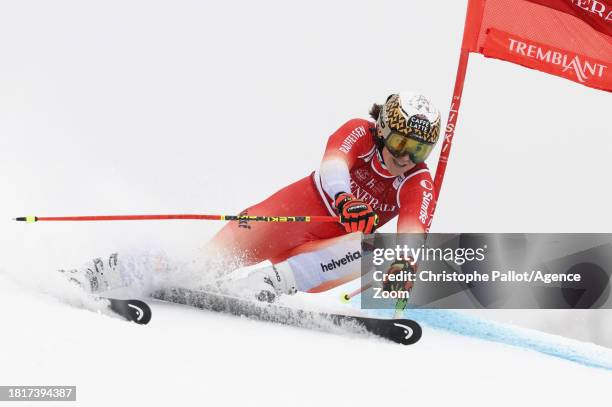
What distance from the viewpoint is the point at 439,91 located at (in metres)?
11.9

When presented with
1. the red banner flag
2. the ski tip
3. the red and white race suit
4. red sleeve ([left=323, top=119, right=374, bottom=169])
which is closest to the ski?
the ski tip

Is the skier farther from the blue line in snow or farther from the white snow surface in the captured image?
the blue line in snow

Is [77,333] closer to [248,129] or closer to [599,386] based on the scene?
[599,386]

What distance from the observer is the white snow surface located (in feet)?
10.6

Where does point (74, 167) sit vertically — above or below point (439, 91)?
below

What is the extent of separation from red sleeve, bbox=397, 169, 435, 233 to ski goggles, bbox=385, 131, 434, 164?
0.51 ft

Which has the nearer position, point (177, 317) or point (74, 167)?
point (177, 317)

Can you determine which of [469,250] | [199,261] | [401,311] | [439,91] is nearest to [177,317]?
[199,261]

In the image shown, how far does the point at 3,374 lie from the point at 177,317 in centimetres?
157

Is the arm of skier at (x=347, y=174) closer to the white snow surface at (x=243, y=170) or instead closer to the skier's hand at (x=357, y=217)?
the skier's hand at (x=357, y=217)

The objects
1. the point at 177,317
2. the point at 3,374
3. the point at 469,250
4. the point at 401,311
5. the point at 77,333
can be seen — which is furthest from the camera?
the point at 469,250

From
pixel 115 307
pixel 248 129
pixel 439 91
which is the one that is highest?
pixel 439 91
